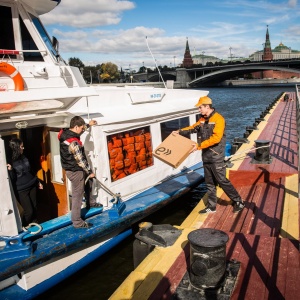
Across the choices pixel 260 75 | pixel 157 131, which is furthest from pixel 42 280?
pixel 260 75

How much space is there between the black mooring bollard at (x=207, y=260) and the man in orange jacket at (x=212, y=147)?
1.89 meters

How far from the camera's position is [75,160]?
5.37m

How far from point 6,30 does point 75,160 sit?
141 inches

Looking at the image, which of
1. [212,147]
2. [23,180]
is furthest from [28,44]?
[212,147]

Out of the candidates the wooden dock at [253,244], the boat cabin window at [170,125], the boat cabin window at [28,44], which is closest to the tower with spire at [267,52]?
the boat cabin window at [170,125]

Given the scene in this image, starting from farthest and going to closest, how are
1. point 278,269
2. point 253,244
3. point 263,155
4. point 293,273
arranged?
point 263,155
point 253,244
point 278,269
point 293,273

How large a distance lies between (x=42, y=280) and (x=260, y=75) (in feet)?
416

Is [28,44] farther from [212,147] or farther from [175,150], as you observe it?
[212,147]

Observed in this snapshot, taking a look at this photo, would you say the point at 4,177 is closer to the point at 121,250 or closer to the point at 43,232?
the point at 43,232

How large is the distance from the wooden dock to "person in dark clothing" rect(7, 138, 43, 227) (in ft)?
7.45

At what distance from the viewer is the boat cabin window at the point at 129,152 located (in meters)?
6.61

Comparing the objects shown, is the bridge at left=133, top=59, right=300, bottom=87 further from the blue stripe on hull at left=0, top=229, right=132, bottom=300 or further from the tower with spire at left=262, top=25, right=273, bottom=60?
the tower with spire at left=262, top=25, right=273, bottom=60

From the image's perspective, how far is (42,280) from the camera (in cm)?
534

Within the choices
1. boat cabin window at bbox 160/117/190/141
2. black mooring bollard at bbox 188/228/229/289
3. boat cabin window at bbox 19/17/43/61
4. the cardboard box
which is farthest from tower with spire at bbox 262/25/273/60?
black mooring bollard at bbox 188/228/229/289
